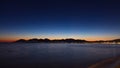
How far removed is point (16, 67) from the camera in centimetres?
2498

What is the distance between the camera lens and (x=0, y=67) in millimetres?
24281

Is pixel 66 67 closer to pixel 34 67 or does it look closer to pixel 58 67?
pixel 58 67

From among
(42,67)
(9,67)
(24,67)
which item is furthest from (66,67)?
(9,67)

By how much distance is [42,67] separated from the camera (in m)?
24.8

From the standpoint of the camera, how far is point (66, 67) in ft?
82.6

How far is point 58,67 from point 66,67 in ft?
4.36

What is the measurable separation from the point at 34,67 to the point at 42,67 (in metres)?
1.28

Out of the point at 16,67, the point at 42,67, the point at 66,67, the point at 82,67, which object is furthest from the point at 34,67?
the point at 82,67

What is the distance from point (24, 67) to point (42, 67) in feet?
9.46

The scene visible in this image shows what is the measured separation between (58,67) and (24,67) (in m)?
5.48

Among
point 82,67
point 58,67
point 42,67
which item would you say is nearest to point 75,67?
point 82,67

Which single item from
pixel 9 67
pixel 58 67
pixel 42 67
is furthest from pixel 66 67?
pixel 9 67

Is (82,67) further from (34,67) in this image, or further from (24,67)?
(24,67)

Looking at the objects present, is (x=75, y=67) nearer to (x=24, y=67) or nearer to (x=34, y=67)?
(x=34, y=67)
